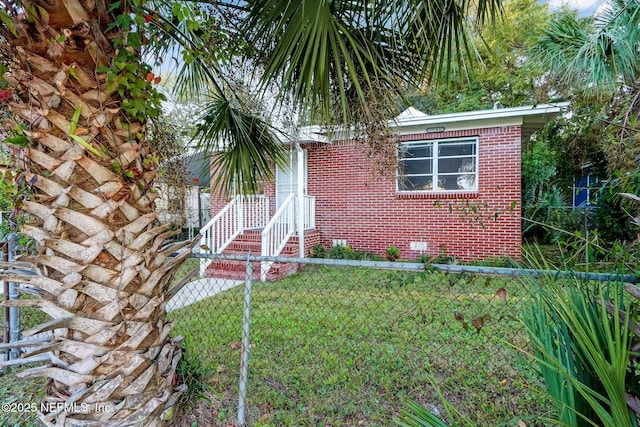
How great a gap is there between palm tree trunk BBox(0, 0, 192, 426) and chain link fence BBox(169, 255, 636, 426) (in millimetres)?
741

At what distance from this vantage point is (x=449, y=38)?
2.51m

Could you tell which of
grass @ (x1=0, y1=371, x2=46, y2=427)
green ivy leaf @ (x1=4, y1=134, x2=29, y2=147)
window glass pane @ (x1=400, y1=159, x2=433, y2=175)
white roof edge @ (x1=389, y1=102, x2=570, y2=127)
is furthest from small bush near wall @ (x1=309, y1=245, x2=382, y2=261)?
green ivy leaf @ (x1=4, y1=134, x2=29, y2=147)

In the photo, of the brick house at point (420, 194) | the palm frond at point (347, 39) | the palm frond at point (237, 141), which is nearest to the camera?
the palm frond at point (347, 39)

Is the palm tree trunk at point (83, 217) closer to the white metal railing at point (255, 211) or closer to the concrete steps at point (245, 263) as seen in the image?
the concrete steps at point (245, 263)

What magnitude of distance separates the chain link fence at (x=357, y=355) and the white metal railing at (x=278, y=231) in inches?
66.2

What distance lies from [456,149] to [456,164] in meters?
0.38

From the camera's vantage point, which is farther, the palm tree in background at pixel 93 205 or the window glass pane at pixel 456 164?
the window glass pane at pixel 456 164

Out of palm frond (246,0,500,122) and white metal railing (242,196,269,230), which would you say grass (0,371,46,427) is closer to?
palm frond (246,0,500,122)

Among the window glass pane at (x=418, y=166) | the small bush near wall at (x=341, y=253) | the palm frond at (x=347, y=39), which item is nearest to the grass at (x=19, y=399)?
the palm frond at (x=347, y=39)

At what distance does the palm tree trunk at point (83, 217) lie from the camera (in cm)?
160

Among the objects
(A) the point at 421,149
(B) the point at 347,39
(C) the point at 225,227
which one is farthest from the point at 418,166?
(B) the point at 347,39

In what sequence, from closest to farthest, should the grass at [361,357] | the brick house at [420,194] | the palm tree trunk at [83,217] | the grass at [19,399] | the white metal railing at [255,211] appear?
the palm tree trunk at [83,217] < the grass at [19,399] < the grass at [361,357] < the brick house at [420,194] < the white metal railing at [255,211]

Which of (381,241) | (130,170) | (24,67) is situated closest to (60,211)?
(130,170)

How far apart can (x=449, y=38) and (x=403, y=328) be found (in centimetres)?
338
